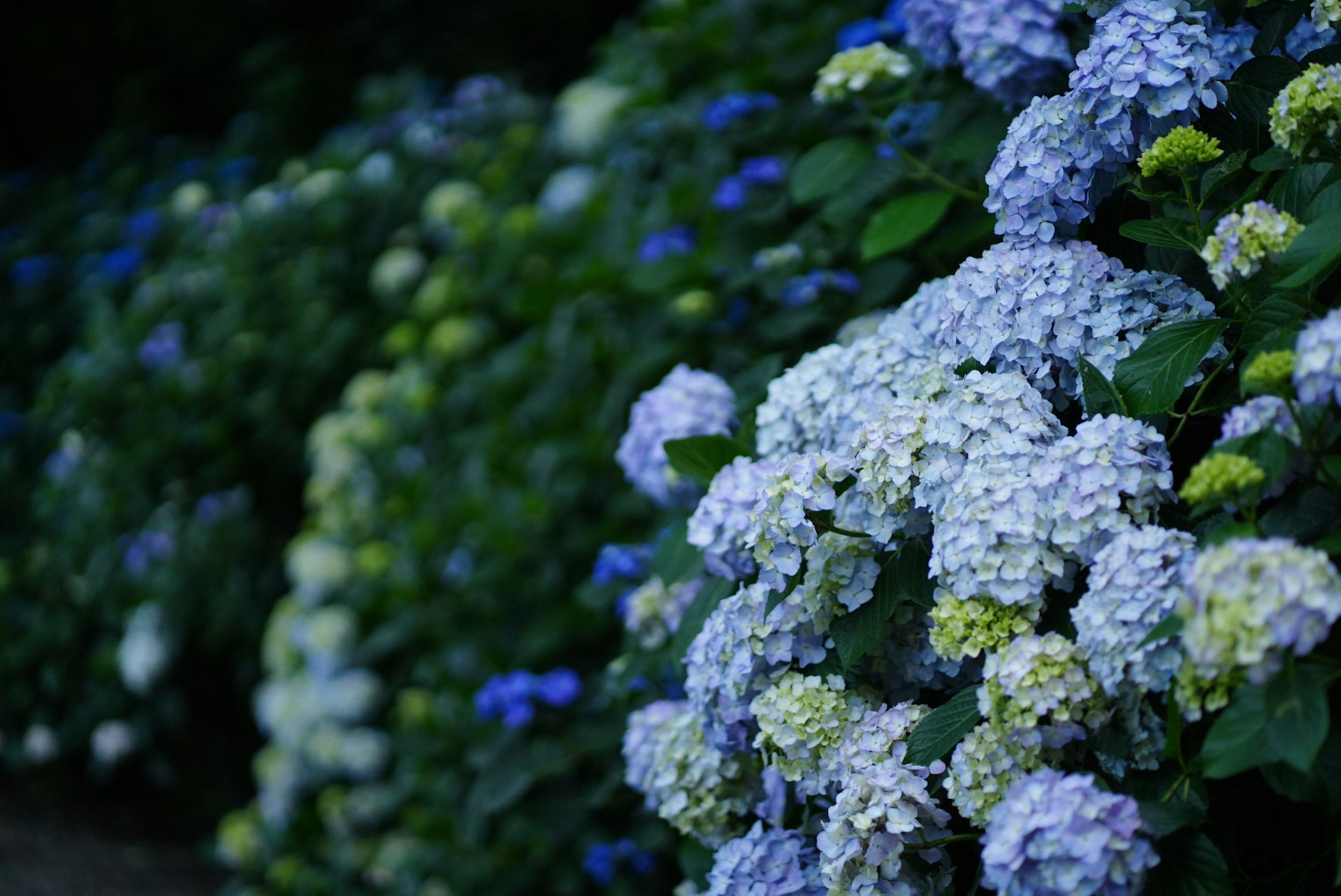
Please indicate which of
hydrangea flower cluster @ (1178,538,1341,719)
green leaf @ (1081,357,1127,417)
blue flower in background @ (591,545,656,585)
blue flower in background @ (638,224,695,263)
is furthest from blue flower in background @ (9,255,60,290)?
hydrangea flower cluster @ (1178,538,1341,719)

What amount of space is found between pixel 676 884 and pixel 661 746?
2.79ft

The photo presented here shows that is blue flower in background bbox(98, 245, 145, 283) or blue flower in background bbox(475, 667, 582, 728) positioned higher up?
blue flower in background bbox(98, 245, 145, 283)

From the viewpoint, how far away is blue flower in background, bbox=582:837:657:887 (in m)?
2.08

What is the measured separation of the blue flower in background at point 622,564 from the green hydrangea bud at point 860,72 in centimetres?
83

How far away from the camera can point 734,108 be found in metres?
2.37

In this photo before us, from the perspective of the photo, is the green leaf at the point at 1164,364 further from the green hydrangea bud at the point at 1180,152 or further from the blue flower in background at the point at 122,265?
the blue flower in background at the point at 122,265

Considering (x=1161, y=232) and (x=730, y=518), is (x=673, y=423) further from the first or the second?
(x=1161, y=232)

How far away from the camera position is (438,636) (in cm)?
266

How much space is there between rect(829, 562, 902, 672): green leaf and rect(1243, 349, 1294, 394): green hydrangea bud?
400 mm

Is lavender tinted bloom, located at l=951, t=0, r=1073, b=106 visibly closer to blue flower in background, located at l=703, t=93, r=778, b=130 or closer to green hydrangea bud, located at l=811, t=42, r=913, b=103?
green hydrangea bud, located at l=811, t=42, r=913, b=103

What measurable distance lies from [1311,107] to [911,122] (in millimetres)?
925

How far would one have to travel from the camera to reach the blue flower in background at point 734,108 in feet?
7.80

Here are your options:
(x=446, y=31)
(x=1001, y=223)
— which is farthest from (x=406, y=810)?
(x=446, y=31)

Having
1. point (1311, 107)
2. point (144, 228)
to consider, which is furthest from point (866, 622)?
point (144, 228)
